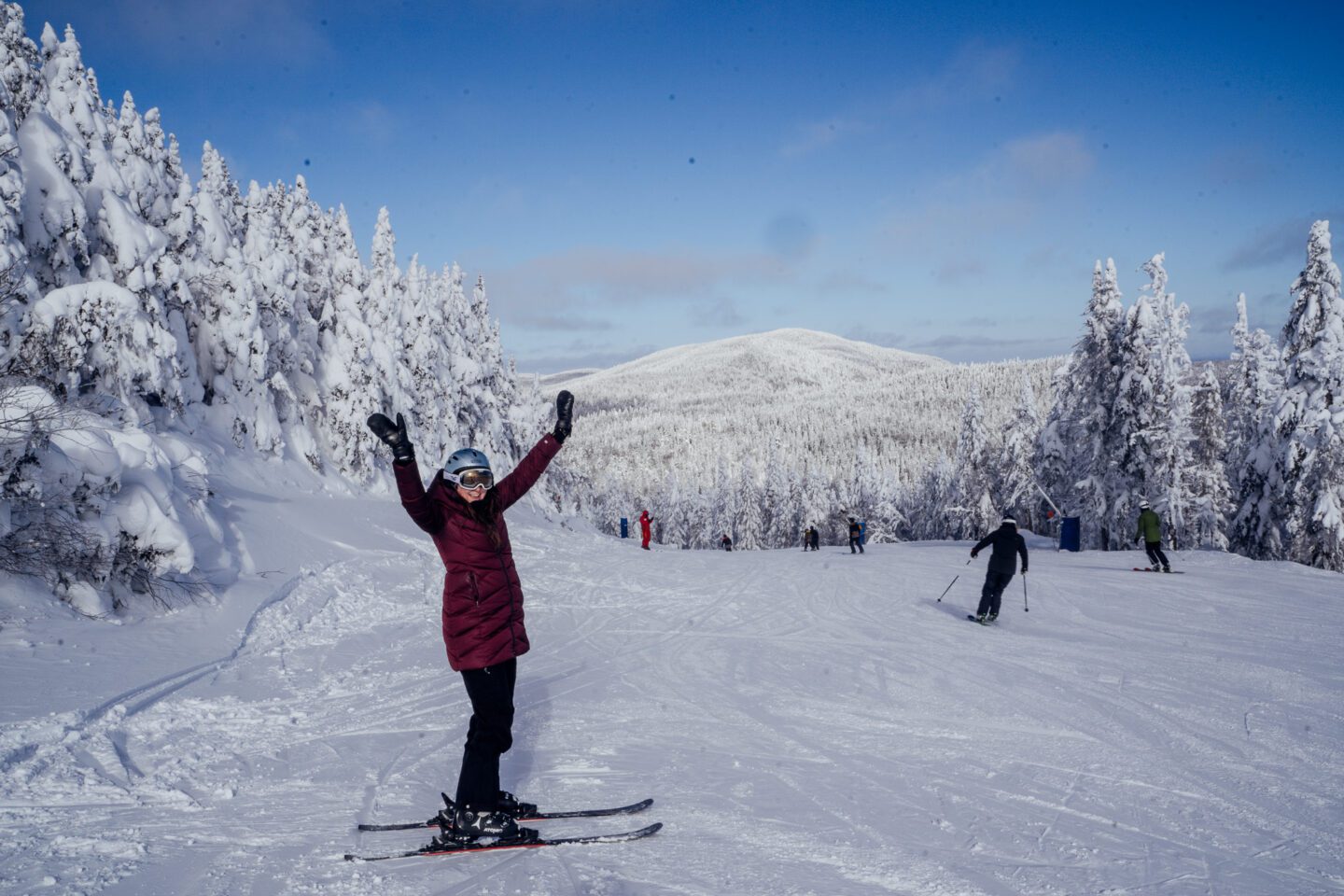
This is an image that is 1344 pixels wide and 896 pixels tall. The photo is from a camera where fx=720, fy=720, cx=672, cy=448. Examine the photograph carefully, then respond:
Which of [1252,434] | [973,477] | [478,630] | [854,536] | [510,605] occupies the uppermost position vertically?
[1252,434]

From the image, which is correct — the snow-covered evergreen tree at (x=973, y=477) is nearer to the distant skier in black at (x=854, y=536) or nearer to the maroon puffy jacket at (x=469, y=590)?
the distant skier in black at (x=854, y=536)

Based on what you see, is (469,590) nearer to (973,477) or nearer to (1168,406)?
(1168,406)

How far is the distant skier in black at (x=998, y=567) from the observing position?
38.4 feet

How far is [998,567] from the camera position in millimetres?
11773

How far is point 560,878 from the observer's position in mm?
3840

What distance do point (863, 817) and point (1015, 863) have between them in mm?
908

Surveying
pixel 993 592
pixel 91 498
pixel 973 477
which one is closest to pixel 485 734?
pixel 91 498

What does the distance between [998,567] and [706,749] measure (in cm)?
772

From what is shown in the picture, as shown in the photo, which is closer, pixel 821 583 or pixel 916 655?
pixel 916 655

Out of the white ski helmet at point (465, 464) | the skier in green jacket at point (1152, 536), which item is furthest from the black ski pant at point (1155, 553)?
the white ski helmet at point (465, 464)

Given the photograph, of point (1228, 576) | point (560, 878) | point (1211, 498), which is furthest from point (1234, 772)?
point (1211, 498)

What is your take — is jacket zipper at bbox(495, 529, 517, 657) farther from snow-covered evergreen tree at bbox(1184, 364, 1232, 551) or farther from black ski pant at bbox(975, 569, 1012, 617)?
snow-covered evergreen tree at bbox(1184, 364, 1232, 551)

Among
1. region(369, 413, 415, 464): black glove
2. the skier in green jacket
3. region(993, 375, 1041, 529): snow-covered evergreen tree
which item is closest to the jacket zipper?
region(369, 413, 415, 464): black glove

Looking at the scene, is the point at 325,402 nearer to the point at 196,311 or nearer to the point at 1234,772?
the point at 196,311
